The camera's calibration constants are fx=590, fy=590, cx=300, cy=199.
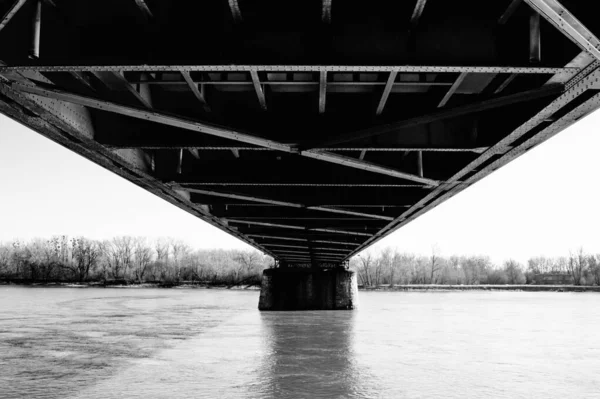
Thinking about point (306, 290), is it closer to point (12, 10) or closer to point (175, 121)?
point (175, 121)

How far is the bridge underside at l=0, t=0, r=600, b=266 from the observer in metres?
6.91

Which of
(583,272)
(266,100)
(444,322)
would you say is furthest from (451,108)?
(583,272)

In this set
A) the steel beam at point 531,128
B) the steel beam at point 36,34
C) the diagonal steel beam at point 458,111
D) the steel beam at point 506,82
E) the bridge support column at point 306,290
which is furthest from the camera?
the bridge support column at point 306,290

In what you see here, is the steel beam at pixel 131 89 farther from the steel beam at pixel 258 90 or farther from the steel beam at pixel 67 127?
the steel beam at pixel 258 90

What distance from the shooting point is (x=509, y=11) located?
6883mm

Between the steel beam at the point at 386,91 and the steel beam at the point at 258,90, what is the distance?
176 cm

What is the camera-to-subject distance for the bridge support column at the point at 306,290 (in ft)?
143

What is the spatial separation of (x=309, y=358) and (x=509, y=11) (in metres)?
15.9

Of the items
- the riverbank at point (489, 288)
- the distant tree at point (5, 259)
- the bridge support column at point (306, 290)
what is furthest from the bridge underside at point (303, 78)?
the distant tree at point (5, 259)

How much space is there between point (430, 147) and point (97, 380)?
11.9 meters

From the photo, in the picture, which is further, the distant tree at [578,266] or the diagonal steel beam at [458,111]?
the distant tree at [578,266]

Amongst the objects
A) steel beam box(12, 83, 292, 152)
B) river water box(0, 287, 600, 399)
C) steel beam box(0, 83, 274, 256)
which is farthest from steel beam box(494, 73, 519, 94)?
river water box(0, 287, 600, 399)

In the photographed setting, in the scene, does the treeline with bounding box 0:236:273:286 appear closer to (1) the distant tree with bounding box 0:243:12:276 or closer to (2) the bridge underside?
(1) the distant tree with bounding box 0:243:12:276

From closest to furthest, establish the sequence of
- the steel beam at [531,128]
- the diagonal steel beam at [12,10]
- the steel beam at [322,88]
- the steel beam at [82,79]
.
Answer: the diagonal steel beam at [12,10]
the steel beam at [531,128]
the steel beam at [322,88]
the steel beam at [82,79]
